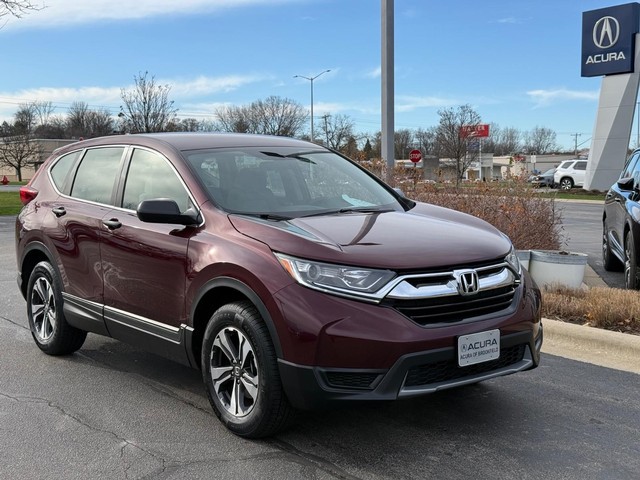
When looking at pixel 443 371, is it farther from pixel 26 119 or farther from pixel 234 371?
pixel 26 119

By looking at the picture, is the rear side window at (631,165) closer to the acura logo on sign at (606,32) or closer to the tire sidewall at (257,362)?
the tire sidewall at (257,362)

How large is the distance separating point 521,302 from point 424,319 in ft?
2.48

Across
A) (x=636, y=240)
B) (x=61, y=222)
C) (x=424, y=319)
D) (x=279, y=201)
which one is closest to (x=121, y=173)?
(x=61, y=222)

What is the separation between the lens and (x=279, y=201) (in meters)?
4.30

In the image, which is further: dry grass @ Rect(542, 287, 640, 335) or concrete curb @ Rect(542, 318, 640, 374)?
dry grass @ Rect(542, 287, 640, 335)

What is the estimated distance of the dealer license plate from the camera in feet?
10.9

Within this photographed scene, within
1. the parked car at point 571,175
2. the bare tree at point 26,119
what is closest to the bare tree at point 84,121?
→ the bare tree at point 26,119

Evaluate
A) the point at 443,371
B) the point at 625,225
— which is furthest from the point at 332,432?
the point at 625,225

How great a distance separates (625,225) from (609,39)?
91.1 feet

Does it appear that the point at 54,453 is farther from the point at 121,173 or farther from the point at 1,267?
the point at 1,267

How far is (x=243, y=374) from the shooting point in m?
3.66

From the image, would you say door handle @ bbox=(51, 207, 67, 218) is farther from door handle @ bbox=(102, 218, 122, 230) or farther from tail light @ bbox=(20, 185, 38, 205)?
door handle @ bbox=(102, 218, 122, 230)

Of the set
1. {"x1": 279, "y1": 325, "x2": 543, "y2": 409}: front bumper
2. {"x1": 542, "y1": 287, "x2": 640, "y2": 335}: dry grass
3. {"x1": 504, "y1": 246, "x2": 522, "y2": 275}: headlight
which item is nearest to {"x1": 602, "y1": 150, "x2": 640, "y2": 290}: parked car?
{"x1": 542, "y1": 287, "x2": 640, "y2": 335}: dry grass

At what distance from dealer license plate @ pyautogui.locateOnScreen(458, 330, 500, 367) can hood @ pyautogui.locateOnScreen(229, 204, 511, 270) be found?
39 centimetres
